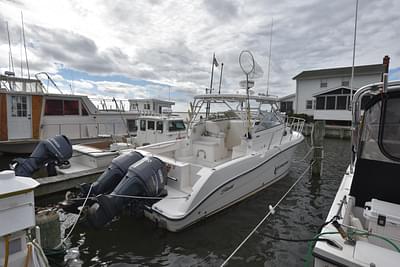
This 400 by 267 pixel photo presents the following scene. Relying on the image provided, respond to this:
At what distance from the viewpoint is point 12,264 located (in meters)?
1.89

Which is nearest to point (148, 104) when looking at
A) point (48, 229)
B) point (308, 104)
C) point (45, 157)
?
point (45, 157)

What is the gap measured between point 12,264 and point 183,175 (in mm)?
3010

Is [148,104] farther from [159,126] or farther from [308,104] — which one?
[308,104]

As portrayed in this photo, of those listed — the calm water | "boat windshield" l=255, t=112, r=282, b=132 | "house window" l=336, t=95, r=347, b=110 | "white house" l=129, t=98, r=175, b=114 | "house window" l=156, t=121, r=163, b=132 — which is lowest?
the calm water

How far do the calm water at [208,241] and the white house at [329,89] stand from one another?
16807mm

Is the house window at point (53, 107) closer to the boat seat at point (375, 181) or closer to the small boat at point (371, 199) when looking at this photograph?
the small boat at point (371, 199)

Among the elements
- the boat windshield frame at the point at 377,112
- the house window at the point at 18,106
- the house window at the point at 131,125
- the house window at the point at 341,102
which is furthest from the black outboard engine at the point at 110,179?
the house window at the point at 341,102

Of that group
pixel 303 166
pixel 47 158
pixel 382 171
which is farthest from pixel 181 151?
pixel 303 166

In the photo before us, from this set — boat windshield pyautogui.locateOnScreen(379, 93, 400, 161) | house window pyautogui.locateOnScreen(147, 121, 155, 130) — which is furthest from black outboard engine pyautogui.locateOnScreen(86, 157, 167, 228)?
house window pyautogui.locateOnScreen(147, 121, 155, 130)

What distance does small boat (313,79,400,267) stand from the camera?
1.80m

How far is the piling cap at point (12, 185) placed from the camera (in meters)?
1.84

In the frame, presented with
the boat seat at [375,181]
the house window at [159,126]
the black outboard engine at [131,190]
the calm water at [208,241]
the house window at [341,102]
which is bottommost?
the calm water at [208,241]

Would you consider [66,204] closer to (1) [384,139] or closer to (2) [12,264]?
(2) [12,264]

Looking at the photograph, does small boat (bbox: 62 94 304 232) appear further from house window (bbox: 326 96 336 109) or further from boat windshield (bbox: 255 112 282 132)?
house window (bbox: 326 96 336 109)
